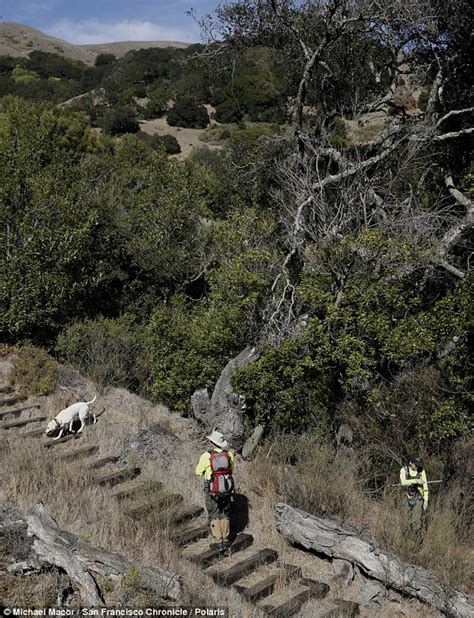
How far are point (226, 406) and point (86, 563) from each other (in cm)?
614

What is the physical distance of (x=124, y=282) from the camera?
2239 centimetres

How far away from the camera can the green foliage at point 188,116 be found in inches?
2263

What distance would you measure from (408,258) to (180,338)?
5.75 meters

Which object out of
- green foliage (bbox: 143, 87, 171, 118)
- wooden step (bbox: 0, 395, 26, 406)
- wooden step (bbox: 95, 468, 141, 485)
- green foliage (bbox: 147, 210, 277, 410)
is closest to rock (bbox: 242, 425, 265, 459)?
green foliage (bbox: 147, 210, 277, 410)

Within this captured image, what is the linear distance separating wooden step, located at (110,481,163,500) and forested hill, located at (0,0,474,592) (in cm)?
316

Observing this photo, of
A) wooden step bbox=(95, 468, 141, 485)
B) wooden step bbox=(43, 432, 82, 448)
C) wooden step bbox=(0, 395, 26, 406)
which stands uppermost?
wooden step bbox=(95, 468, 141, 485)

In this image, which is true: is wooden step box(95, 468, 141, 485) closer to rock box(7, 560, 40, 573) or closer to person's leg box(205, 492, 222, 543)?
person's leg box(205, 492, 222, 543)

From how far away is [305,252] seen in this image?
46.7 feet

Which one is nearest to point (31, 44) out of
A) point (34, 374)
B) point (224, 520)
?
point (34, 374)

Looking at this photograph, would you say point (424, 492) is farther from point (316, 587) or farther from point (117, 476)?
point (117, 476)

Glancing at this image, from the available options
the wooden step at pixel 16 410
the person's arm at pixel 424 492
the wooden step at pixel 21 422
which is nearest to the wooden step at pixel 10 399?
the wooden step at pixel 16 410

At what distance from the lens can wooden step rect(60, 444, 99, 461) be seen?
37.0ft

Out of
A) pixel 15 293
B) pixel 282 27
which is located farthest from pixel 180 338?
pixel 282 27

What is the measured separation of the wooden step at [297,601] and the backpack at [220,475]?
1.56 m
